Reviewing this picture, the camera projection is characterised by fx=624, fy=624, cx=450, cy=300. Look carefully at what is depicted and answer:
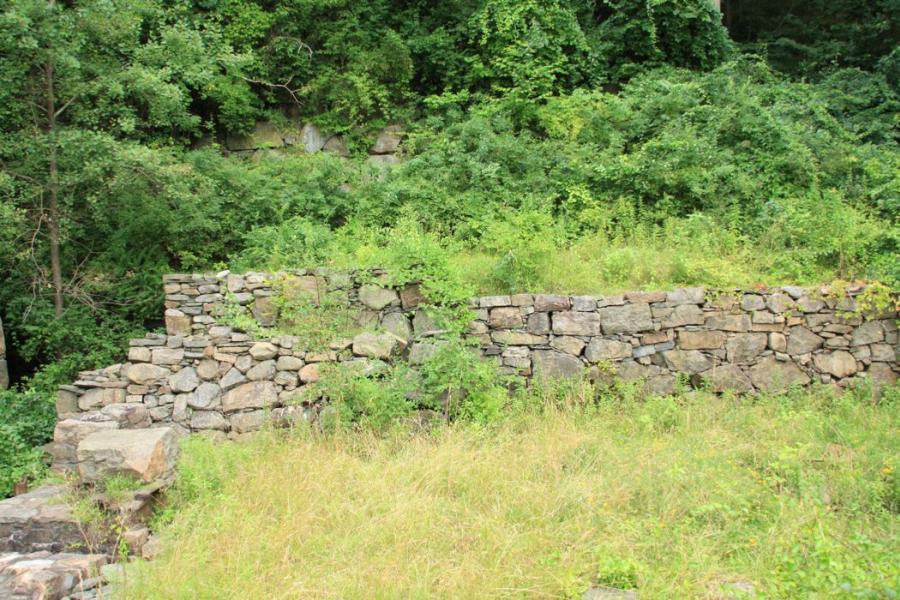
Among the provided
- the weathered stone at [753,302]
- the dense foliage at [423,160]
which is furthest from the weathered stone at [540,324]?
the weathered stone at [753,302]

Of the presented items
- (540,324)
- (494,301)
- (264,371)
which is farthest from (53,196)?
(540,324)

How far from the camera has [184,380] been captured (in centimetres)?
711

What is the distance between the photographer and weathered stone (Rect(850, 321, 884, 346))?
7.33m

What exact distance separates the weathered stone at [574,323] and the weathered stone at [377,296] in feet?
6.22

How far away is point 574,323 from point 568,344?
0.25 meters

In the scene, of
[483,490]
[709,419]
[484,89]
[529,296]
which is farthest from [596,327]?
[484,89]

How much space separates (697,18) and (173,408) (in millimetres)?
11364

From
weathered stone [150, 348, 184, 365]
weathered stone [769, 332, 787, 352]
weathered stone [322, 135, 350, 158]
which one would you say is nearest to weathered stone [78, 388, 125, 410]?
weathered stone [150, 348, 184, 365]

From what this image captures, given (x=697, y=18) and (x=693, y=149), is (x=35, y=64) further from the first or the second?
(x=697, y=18)

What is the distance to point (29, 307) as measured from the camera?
27.4ft

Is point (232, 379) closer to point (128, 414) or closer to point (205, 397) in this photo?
point (205, 397)

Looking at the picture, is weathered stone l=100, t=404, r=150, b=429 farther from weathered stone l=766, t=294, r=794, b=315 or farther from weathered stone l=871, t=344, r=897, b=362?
weathered stone l=871, t=344, r=897, b=362

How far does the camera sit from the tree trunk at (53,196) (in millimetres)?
7996

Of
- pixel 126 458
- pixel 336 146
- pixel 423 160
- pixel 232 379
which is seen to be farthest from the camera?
pixel 336 146
